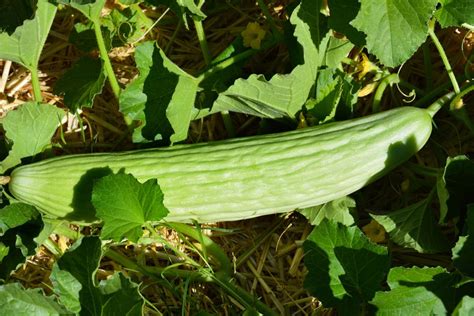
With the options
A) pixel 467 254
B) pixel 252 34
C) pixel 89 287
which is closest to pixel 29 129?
pixel 89 287

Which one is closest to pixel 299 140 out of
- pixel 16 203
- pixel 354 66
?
pixel 354 66

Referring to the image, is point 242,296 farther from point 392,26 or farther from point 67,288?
point 392,26

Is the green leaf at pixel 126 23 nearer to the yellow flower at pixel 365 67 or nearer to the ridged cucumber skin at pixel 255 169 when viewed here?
the ridged cucumber skin at pixel 255 169

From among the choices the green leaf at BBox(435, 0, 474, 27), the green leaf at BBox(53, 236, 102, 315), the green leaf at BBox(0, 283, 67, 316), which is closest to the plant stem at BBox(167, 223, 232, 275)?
the green leaf at BBox(53, 236, 102, 315)

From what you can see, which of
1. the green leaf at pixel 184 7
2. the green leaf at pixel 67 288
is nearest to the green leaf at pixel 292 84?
the green leaf at pixel 184 7

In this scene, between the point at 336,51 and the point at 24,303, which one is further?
the point at 336,51
